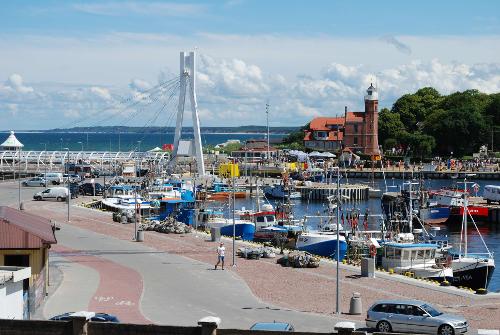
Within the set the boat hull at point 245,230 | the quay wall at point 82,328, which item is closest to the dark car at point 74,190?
the boat hull at point 245,230

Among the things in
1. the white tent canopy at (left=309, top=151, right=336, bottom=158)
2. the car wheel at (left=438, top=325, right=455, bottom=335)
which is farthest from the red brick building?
the car wheel at (left=438, top=325, right=455, bottom=335)

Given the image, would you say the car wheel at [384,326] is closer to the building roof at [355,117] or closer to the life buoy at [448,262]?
the life buoy at [448,262]

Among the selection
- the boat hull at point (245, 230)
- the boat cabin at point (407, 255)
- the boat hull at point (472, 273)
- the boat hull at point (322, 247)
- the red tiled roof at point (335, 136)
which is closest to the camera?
the boat hull at point (472, 273)

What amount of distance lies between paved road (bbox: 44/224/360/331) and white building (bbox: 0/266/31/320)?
4.28 metres

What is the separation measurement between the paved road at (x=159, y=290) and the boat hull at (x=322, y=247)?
35.9 feet

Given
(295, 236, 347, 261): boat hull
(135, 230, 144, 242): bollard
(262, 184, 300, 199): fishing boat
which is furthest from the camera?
(262, 184, 300, 199): fishing boat

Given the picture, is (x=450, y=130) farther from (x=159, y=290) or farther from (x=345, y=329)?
(x=345, y=329)

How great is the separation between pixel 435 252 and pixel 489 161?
4929 inches

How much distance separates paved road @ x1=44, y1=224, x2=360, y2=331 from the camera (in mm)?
35188

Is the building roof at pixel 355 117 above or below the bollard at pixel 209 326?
above

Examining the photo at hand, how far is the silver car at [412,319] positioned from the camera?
31919 mm

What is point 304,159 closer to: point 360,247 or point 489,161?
point 489,161

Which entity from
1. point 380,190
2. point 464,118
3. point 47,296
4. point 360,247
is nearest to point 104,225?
point 360,247

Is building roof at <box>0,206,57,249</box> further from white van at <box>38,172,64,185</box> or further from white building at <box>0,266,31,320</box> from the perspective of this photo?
white van at <box>38,172,64,185</box>
